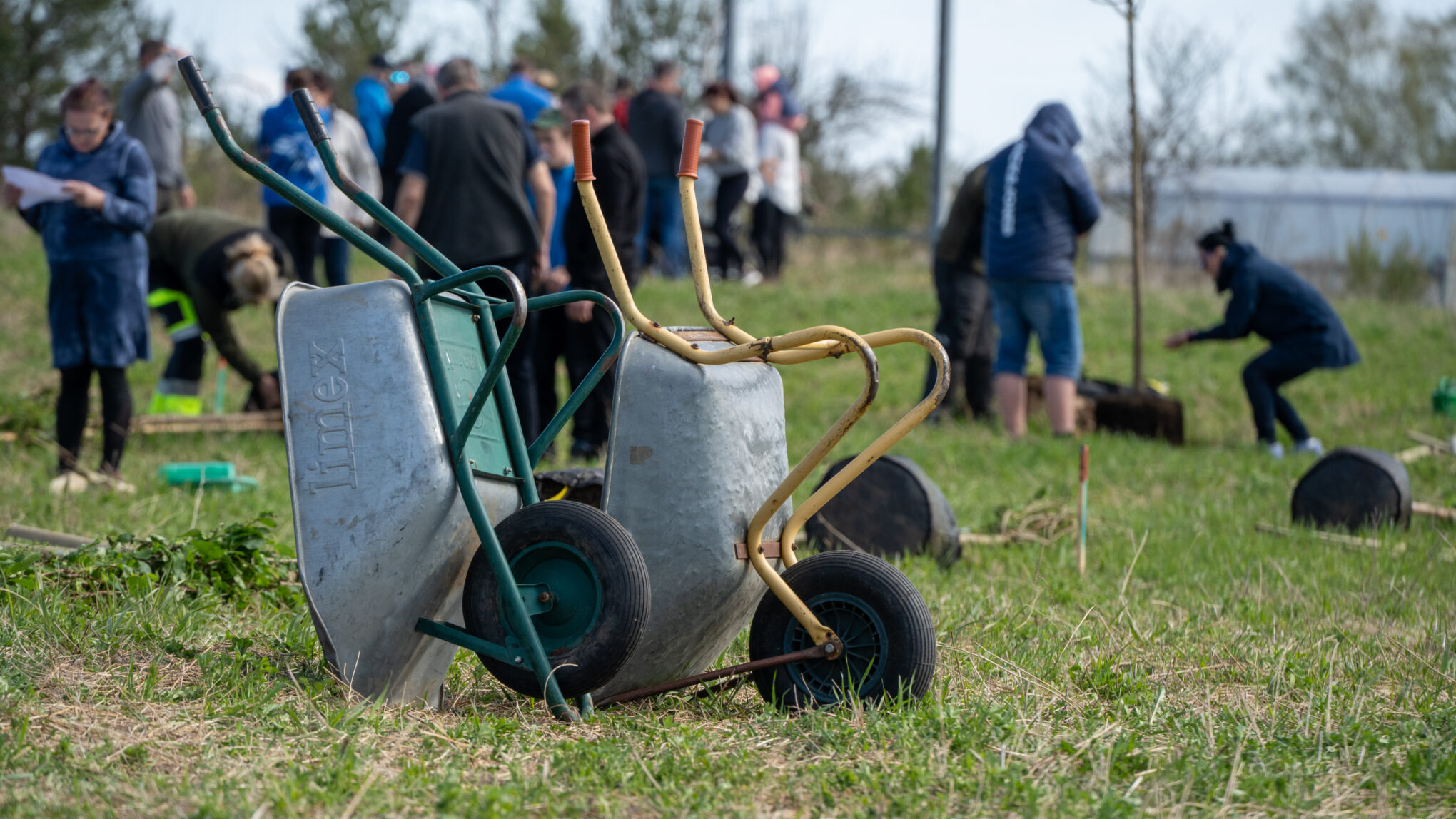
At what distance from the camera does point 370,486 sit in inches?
107

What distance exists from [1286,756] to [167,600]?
2.76 m

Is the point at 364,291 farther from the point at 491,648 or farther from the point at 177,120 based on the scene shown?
the point at 177,120

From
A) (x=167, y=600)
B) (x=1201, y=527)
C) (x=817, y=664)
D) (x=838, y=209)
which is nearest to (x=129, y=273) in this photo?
(x=167, y=600)

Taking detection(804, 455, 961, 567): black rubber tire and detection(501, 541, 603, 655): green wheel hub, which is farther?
detection(804, 455, 961, 567): black rubber tire

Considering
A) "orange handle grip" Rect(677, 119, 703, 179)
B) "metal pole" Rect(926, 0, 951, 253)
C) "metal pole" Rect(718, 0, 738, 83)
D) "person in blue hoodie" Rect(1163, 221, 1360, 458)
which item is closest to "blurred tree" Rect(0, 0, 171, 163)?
"metal pole" Rect(718, 0, 738, 83)

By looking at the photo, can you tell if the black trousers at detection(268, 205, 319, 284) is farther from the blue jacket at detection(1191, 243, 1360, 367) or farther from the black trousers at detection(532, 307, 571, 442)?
the blue jacket at detection(1191, 243, 1360, 367)

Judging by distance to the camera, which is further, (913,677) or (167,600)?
(167,600)

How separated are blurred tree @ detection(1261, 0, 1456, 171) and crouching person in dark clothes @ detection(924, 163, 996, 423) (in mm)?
30538

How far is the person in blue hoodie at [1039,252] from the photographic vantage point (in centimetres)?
729

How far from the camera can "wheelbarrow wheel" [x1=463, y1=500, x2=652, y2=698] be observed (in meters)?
2.52

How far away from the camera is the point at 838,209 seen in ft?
85.5

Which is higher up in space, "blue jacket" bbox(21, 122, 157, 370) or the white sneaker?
"blue jacket" bbox(21, 122, 157, 370)

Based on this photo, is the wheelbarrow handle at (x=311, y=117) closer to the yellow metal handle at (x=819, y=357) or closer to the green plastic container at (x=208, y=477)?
the yellow metal handle at (x=819, y=357)

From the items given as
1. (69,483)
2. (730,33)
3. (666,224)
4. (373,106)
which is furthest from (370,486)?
(730,33)
